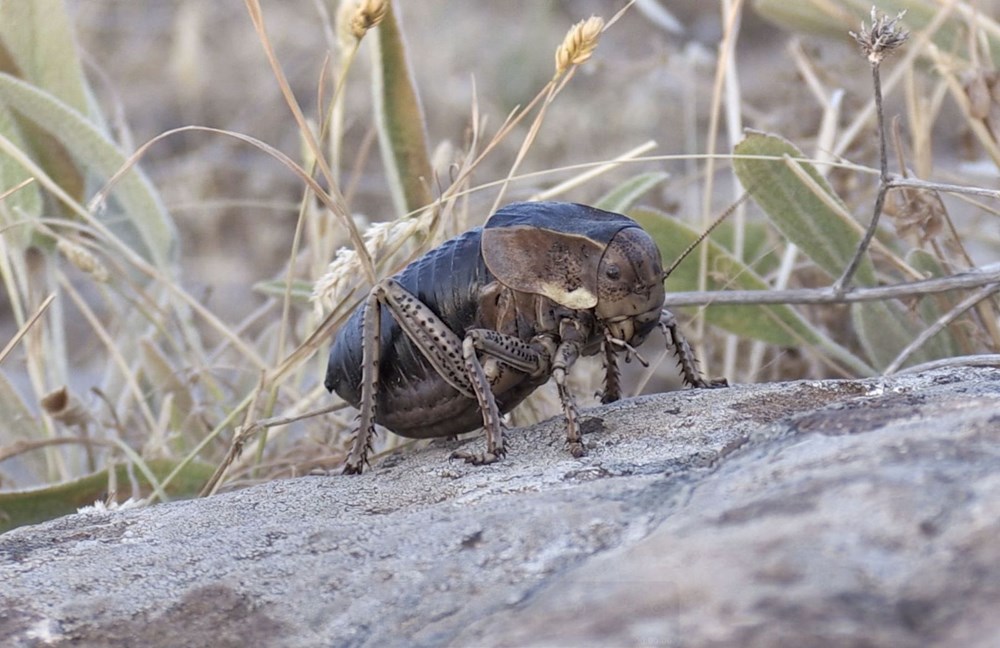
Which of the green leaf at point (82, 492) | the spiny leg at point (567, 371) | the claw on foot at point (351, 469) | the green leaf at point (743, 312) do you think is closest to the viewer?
the spiny leg at point (567, 371)

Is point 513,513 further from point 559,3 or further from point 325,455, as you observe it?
point 559,3

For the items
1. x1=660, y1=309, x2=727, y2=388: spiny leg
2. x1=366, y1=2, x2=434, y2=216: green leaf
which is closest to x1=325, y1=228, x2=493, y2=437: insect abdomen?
x1=660, y1=309, x2=727, y2=388: spiny leg

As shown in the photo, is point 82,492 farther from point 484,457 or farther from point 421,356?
point 484,457

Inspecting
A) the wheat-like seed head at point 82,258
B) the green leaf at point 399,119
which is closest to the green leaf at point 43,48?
the wheat-like seed head at point 82,258

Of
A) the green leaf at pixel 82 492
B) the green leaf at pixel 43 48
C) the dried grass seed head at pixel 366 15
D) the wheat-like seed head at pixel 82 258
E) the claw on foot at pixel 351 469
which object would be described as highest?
the green leaf at pixel 43 48

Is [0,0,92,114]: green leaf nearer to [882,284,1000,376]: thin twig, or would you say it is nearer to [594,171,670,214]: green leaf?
[594,171,670,214]: green leaf

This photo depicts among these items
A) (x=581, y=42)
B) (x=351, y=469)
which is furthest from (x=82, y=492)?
(x=581, y=42)

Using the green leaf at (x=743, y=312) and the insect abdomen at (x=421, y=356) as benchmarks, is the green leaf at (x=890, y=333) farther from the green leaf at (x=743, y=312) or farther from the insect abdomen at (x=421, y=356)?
the insect abdomen at (x=421, y=356)
